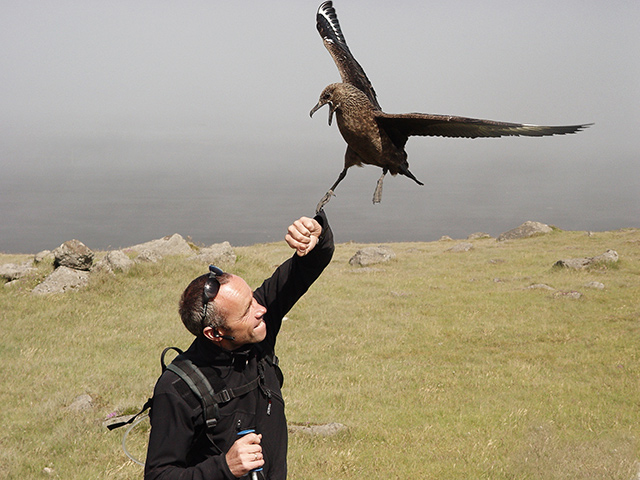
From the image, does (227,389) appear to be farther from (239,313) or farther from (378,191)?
(378,191)

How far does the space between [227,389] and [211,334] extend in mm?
288

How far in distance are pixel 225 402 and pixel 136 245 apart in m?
20.5

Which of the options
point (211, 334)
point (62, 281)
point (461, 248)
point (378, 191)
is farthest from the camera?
point (461, 248)

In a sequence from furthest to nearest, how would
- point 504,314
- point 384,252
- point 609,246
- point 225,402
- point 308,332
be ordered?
point 609,246 → point 384,252 → point 504,314 → point 308,332 → point 225,402

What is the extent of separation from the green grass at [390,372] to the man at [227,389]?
4029mm

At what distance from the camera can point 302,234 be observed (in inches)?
113

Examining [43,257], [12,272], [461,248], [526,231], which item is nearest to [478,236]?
[526,231]

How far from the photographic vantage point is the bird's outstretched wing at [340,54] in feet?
15.3

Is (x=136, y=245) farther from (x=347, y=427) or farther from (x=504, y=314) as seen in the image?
(x=347, y=427)

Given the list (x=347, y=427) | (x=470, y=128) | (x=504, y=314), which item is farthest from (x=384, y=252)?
(x=470, y=128)

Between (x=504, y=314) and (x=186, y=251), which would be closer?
(x=504, y=314)

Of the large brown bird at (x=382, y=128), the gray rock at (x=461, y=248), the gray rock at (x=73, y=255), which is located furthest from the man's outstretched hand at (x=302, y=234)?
the gray rock at (x=461, y=248)

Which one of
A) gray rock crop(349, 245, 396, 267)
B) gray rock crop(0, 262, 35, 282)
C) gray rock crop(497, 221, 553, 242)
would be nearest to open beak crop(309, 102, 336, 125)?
gray rock crop(0, 262, 35, 282)

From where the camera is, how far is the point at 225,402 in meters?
2.75
